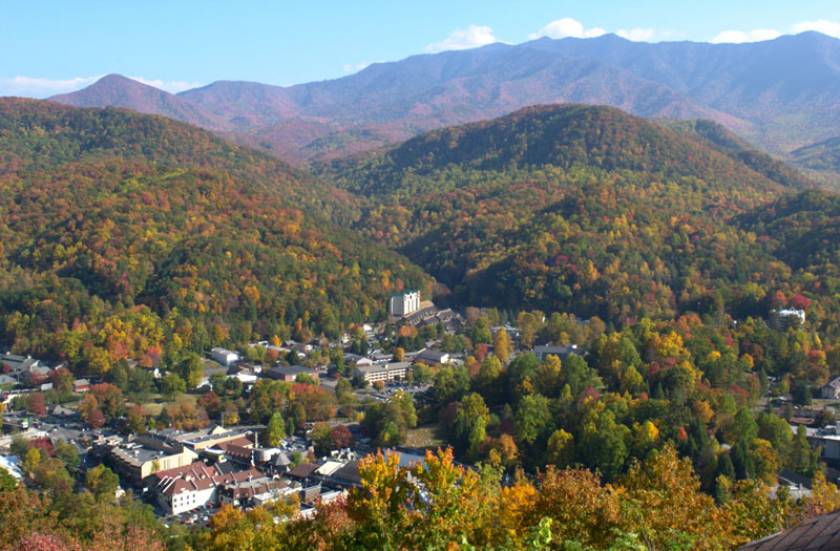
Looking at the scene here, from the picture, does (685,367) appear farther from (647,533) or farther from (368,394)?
(647,533)

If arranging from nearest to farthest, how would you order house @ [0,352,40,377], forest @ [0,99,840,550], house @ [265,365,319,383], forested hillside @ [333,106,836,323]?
forest @ [0,99,840,550]
house @ [265,365,319,383]
house @ [0,352,40,377]
forested hillside @ [333,106,836,323]

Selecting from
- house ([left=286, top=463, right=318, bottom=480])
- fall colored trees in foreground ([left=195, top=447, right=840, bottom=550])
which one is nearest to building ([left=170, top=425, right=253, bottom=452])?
house ([left=286, top=463, right=318, bottom=480])

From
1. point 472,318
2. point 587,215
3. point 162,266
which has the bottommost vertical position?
point 472,318

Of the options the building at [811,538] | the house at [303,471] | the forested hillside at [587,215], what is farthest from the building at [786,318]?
the building at [811,538]

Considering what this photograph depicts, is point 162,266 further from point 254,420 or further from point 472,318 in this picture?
point 254,420

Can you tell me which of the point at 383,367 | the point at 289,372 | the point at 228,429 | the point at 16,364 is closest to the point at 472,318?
the point at 383,367

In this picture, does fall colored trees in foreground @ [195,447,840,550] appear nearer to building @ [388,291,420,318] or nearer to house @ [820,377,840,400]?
house @ [820,377,840,400]
